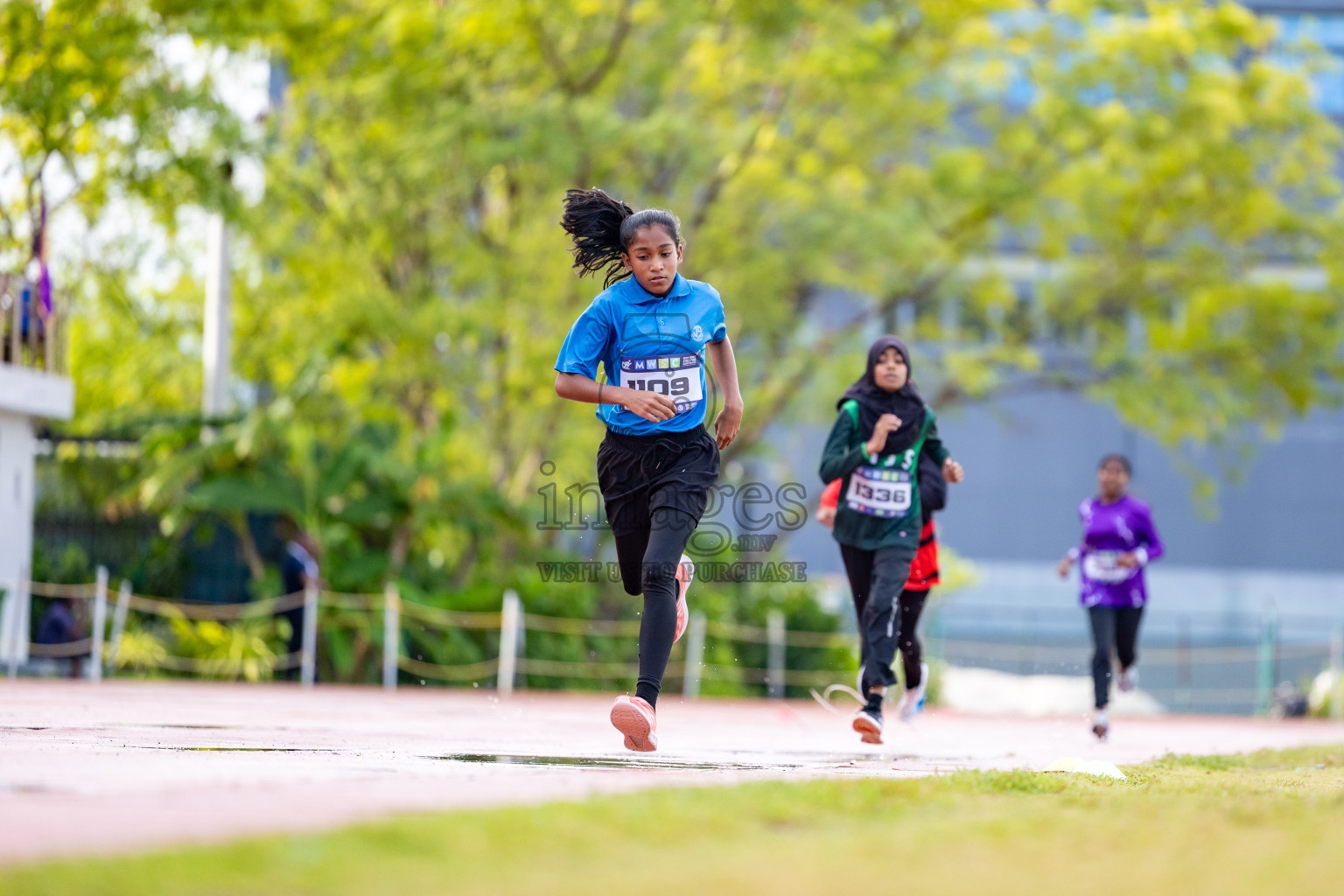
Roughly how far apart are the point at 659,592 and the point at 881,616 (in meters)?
2.18

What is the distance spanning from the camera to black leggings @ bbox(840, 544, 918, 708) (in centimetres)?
795

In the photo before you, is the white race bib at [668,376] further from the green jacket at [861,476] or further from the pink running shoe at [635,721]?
the green jacket at [861,476]

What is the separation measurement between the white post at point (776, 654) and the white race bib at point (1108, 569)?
414 inches

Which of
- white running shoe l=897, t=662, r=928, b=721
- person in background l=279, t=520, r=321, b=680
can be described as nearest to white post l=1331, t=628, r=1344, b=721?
person in background l=279, t=520, r=321, b=680

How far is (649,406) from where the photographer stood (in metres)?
6.07

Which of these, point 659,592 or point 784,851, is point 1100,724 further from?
point 784,851

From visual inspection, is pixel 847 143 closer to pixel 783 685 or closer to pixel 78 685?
pixel 783 685

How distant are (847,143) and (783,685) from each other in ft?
23.8

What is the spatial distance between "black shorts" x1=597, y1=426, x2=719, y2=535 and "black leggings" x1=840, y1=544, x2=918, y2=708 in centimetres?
Result: 182

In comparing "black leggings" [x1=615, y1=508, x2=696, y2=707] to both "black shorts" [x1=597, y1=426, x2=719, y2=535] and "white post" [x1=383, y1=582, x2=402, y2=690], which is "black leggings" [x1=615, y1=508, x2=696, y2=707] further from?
"white post" [x1=383, y1=582, x2=402, y2=690]

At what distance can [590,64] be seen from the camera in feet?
65.2

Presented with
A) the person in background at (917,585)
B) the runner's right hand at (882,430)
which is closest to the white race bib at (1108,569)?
the person in background at (917,585)

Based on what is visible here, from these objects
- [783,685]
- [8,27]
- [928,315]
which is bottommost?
[783,685]

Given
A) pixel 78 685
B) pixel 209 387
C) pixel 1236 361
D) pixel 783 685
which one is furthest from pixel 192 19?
pixel 1236 361
